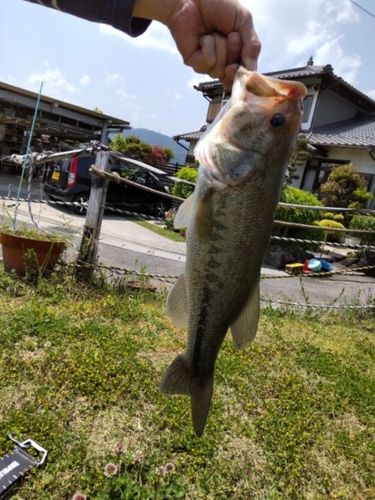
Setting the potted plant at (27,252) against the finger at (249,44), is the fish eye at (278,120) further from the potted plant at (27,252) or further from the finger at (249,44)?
the potted plant at (27,252)

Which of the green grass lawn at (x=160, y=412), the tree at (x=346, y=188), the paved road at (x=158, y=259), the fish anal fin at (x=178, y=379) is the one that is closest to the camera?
the fish anal fin at (x=178, y=379)

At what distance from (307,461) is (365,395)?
50.4 inches

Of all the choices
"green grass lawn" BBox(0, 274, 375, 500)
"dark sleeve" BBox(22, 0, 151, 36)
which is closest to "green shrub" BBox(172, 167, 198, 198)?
"green grass lawn" BBox(0, 274, 375, 500)

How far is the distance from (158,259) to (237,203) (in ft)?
27.2

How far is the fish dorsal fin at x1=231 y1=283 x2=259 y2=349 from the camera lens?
158 cm

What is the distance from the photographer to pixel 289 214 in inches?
503

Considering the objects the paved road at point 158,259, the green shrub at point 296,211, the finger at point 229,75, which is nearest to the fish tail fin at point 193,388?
the finger at point 229,75

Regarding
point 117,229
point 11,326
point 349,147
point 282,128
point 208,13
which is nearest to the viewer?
point 282,128

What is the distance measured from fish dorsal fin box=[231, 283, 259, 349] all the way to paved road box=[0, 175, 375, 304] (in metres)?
5.48

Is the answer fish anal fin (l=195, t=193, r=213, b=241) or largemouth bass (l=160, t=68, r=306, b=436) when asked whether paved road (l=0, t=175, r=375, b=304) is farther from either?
fish anal fin (l=195, t=193, r=213, b=241)

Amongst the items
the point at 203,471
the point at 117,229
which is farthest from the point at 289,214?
the point at 203,471

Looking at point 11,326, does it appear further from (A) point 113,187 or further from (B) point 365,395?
(A) point 113,187

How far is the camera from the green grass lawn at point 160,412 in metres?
2.62

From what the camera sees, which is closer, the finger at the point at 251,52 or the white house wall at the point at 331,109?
the finger at the point at 251,52
